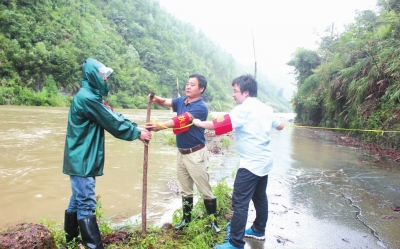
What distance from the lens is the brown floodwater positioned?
3389mm

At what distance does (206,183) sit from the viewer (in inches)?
124

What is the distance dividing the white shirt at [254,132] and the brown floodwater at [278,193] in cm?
92

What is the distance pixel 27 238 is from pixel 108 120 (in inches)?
43.7

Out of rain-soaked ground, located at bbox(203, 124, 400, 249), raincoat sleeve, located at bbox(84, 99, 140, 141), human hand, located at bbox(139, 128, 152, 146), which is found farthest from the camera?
rain-soaked ground, located at bbox(203, 124, 400, 249)

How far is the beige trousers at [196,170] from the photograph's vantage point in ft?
10.2

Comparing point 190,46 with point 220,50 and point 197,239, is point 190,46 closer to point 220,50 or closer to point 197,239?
point 220,50

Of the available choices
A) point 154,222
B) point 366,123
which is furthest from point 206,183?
point 366,123

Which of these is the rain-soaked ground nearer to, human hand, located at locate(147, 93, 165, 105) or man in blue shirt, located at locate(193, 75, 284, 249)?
man in blue shirt, located at locate(193, 75, 284, 249)

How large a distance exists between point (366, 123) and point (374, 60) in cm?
220

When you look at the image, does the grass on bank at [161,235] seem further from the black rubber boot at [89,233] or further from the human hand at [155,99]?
the human hand at [155,99]

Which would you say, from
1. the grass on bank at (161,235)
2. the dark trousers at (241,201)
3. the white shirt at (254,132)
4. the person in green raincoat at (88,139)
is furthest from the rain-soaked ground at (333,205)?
the person in green raincoat at (88,139)

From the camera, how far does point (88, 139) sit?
2512mm

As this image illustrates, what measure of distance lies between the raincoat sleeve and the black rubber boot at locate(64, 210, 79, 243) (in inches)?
35.2

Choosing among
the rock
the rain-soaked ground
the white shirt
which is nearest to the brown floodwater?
the rain-soaked ground
